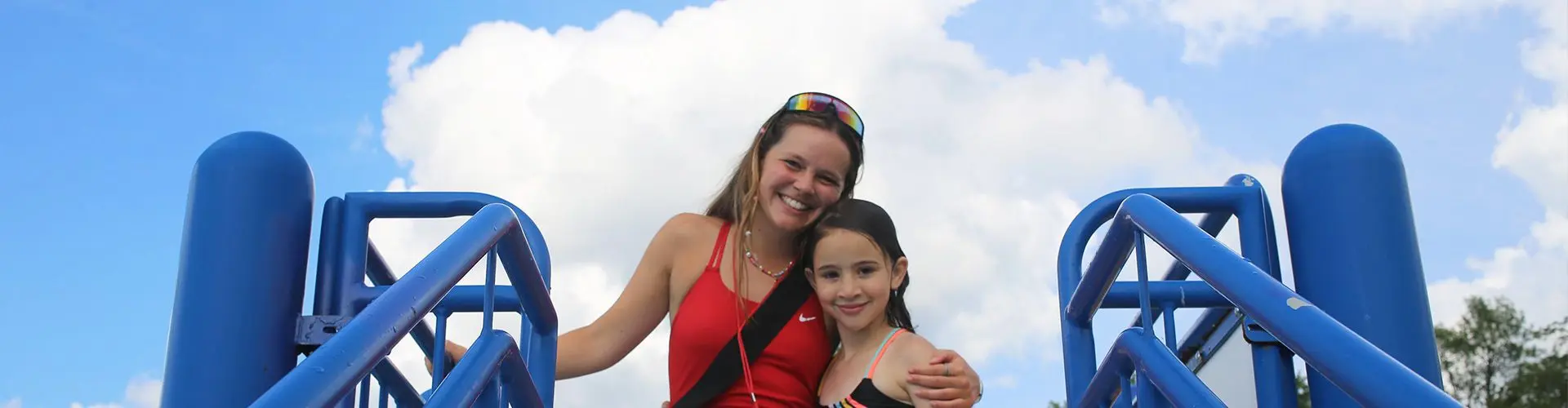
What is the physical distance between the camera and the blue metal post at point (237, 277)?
8.93 ft

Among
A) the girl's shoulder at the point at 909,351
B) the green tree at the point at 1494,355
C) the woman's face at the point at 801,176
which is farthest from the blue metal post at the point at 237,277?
the green tree at the point at 1494,355

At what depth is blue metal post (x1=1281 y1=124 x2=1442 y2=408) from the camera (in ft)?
8.73

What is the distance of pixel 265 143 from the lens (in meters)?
2.88

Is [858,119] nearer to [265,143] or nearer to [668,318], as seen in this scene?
[668,318]

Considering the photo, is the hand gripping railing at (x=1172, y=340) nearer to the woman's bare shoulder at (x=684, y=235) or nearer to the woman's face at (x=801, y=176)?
the woman's face at (x=801, y=176)

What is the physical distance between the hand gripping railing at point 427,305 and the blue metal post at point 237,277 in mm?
151

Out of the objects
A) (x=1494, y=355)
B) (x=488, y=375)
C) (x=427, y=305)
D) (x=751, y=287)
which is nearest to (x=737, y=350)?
(x=751, y=287)

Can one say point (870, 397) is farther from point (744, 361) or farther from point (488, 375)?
point (488, 375)

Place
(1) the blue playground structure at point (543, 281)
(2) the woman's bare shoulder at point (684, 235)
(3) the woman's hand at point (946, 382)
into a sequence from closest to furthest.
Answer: (1) the blue playground structure at point (543, 281)
(3) the woman's hand at point (946, 382)
(2) the woman's bare shoulder at point (684, 235)

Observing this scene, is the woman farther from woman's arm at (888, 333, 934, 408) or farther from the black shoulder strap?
woman's arm at (888, 333, 934, 408)

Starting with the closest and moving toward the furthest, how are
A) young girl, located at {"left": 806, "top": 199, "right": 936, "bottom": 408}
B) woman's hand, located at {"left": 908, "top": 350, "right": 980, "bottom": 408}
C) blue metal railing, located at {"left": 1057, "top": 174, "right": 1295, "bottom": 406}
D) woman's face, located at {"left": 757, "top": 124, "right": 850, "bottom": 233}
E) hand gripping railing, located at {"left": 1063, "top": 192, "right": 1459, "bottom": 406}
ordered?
hand gripping railing, located at {"left": 1063, "top": 192, "right": 1459, "bottom": 406}
woman's hand, located at {"left": 908, "top": 350, "right": 980, "bottom": 408}
blue metal railing, located at {"left": 1057, "top": 174, "right": 1295, "bottom": 406}
young girl, located at {"left": 806, "top": 199, "right": 936, "bottom": 408}
woman's face, located at {"left": 757, "top": 124, "right": 850, "bottom": 233}

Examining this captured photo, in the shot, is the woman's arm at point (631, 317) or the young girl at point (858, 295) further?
the woman's arm at point (631, 317)

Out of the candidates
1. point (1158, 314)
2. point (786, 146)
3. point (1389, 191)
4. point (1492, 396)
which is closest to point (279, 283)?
point (786, 146)

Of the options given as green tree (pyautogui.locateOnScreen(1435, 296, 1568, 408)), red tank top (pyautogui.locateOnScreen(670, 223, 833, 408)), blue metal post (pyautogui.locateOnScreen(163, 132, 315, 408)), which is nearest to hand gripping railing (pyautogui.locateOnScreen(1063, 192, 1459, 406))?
red tank top (pyautogui.locateOnScreen(670, 223, 833, 408))
